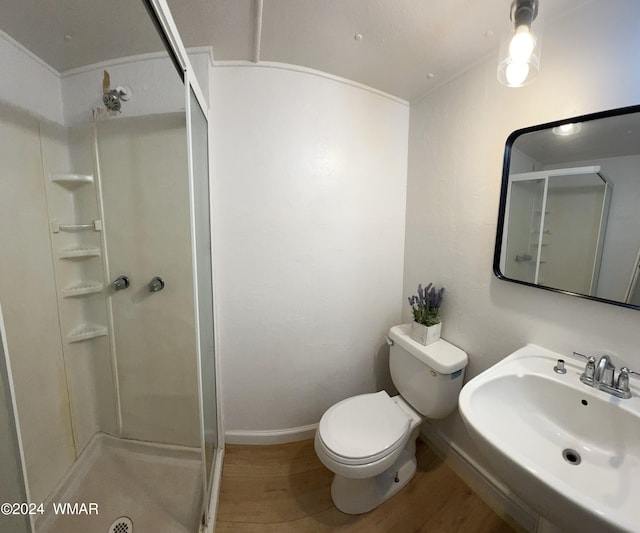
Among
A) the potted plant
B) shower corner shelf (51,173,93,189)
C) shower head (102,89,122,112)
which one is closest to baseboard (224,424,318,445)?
the potted plant

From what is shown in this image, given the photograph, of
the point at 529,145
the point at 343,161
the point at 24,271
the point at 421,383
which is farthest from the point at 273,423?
the point at 529,145

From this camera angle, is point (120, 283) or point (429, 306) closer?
point (120, 283)

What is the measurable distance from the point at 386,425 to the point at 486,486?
606 mm

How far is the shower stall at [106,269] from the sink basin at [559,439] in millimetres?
1056

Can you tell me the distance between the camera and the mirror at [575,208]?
2.65 feet

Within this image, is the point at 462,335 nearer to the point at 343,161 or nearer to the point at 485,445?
the point at 485,445

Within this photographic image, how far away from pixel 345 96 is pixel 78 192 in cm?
149

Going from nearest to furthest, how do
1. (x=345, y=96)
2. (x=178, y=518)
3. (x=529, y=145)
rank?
(x=529, y=145) → (x=178, y=518) → (x=345, y=96)

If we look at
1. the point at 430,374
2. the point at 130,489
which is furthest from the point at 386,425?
the point at 130,489

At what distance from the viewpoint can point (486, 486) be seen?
1.23 meters

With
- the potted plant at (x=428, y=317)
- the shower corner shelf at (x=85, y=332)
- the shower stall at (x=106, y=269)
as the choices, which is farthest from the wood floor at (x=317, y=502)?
the shower corner shelf at (x=85, y=332)

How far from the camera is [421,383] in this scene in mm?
1271

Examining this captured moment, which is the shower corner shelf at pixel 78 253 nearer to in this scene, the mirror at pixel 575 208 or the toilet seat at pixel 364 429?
the toilet seat at pixel 364 429

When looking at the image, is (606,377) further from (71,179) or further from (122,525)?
(71,179)
